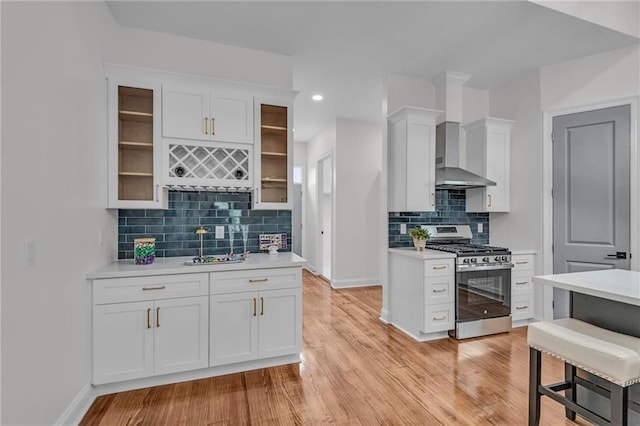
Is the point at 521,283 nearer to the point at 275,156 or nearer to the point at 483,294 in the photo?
the point at 483,294

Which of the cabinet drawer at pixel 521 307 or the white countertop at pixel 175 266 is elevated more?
the white countertop at pixel 175 266

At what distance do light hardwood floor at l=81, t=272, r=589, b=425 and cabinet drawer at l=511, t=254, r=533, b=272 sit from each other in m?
0.81

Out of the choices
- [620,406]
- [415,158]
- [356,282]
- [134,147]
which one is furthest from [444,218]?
[134,147]

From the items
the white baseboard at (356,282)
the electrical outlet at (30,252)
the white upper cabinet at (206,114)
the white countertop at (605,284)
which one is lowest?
the white baseboard at (356,282)

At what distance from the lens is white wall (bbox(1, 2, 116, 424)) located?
4.63 feet

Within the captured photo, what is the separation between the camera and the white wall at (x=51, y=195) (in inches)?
55.6

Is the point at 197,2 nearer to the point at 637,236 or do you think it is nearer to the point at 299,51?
the point at 299,51

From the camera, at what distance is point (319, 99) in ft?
15.0

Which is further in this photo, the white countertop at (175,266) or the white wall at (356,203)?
the white wall at (356,203)

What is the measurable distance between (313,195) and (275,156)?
366cm

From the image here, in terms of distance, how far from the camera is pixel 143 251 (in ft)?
8.30

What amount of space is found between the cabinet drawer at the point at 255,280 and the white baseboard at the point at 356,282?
284cm

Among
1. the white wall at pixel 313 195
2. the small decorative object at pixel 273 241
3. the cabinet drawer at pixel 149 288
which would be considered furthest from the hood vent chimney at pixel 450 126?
the cabinet drawer at pixel 149 288

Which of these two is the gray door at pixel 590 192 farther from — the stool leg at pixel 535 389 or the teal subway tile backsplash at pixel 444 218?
the stool leg at pixel 535 389
